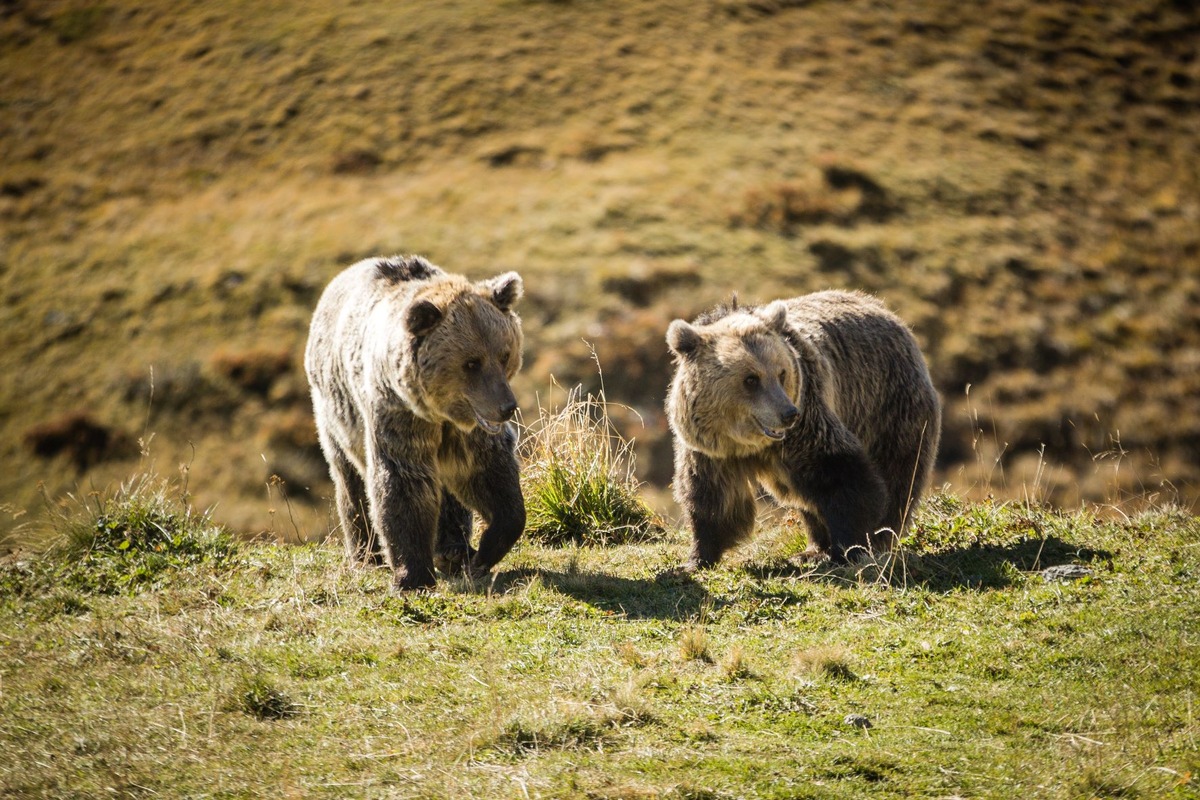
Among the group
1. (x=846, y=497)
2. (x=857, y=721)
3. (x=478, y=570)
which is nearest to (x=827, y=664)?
(x=857, y=721)

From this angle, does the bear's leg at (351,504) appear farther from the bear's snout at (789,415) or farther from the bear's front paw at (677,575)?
the bear's snout at (789,415)

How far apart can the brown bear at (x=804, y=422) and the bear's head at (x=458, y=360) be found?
4.41 ft

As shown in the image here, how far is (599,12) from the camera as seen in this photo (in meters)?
45.9

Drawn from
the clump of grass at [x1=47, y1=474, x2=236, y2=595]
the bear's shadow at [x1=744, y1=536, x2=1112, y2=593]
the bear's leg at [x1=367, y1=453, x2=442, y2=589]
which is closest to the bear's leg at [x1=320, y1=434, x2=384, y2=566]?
the clump of grass at [x1=47, y1=474, x2=236, y2=595]

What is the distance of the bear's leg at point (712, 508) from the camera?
8.20m

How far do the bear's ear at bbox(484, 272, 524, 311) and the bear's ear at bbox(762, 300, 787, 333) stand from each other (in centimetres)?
181

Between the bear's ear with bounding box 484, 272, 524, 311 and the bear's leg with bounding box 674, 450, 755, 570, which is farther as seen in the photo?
the bear's leg with bounding box 674, 450, 755, 570

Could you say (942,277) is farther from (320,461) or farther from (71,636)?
(71,636)

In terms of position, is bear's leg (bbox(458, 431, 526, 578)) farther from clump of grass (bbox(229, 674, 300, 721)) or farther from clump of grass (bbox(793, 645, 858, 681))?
clump of grass (bbox(793, 645, 858, 681))

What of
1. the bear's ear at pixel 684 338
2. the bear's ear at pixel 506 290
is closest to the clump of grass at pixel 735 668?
the bear's ear at pixel 684 338

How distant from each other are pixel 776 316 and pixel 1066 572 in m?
2.61

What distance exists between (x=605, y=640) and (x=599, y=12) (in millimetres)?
42935

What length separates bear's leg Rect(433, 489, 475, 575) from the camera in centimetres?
880

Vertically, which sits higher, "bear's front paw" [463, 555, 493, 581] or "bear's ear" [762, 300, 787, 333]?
"bear's ear" [762, 300, 787, 333]
